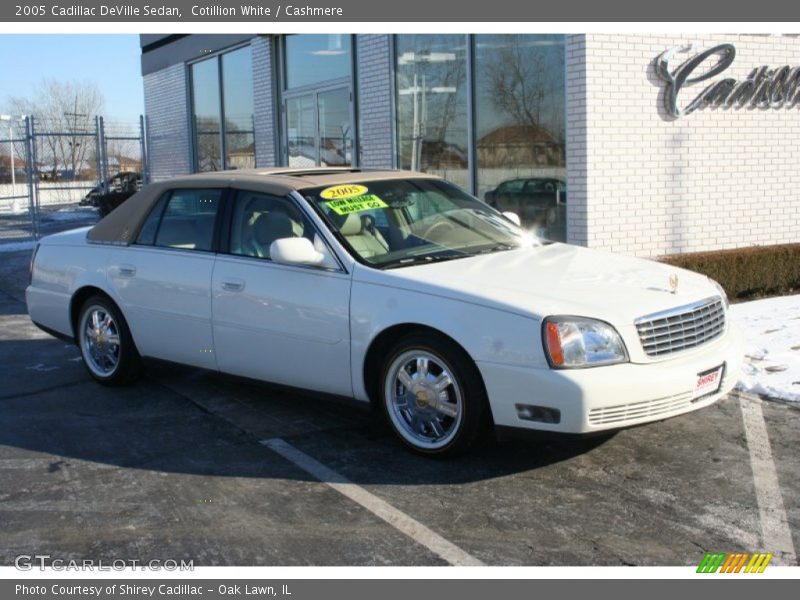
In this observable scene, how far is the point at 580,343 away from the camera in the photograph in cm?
449

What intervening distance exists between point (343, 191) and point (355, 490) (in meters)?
2.03

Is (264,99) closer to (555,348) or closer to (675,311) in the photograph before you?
(675,311)

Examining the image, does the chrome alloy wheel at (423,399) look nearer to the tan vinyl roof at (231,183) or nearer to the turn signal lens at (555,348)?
the turn signal lens at (555,348)

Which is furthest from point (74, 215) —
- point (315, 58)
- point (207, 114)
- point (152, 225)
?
point (152, 225)

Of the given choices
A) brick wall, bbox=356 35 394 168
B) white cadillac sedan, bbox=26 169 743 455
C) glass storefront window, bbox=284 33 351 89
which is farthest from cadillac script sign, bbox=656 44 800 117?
glass storefront window, bbox=284 33 351 89

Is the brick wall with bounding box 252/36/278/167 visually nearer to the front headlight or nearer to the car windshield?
the car windshield

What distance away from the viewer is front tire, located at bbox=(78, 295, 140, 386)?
21.6 feet

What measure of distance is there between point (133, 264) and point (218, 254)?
823 millimetres

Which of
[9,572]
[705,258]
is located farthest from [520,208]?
[9,572]

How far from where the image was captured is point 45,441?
5539 mm

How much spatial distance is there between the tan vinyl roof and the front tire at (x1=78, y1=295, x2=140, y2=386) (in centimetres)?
50

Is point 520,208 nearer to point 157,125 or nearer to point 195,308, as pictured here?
point 195,308

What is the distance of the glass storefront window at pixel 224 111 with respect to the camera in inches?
661

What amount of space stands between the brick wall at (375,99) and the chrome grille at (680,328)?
794 cm
